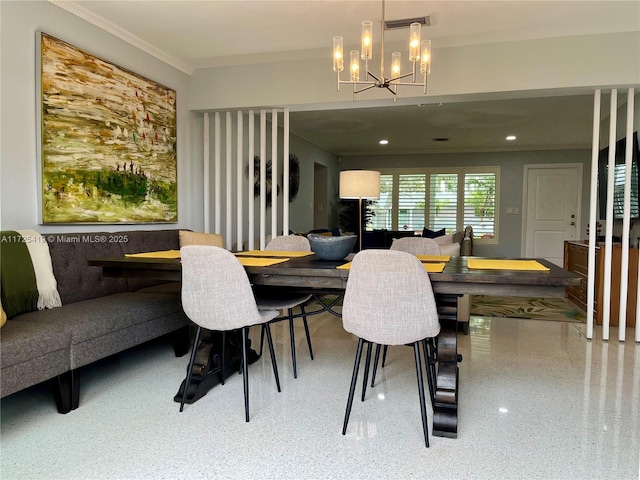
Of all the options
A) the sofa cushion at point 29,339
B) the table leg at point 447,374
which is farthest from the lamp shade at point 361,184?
the sofa cushion at point 29,339

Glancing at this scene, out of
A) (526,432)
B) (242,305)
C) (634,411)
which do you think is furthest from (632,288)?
(242,305)

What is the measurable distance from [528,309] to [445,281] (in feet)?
10.5

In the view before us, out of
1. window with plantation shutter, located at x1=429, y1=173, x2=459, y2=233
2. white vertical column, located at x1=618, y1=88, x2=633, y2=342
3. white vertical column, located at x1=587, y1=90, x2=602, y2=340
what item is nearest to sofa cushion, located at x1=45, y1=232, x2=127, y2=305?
white vertical column, located at x1=587, y1=90, x2=602, y2=340

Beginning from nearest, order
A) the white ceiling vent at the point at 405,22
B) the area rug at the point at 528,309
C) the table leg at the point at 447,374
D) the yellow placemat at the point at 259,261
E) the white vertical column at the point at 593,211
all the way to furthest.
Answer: the table leg at the point at 447,374
the yellow placemat at the point at 259,261
the white ceiling vent at the point at 405,22
the white vertical column at the point at 593,211
the area rug at the point at 528,309

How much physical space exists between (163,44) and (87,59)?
0.80 meters

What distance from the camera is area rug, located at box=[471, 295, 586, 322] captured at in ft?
14.1

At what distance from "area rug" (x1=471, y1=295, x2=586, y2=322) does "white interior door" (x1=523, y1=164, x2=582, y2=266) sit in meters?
3.94

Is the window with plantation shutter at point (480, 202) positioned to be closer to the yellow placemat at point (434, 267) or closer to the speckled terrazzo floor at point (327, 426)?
the speckled terrazzo floor at point (327, 426)

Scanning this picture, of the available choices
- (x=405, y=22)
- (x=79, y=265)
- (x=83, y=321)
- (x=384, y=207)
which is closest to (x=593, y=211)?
(x=405, y=22)

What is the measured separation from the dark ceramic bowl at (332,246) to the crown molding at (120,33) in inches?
95.2

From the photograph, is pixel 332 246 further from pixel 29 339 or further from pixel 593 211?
pixel 593 211

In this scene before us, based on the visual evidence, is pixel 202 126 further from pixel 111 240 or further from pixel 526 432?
pixel 526 432

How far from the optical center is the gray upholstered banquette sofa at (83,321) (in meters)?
2.00

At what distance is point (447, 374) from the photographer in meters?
2.07
